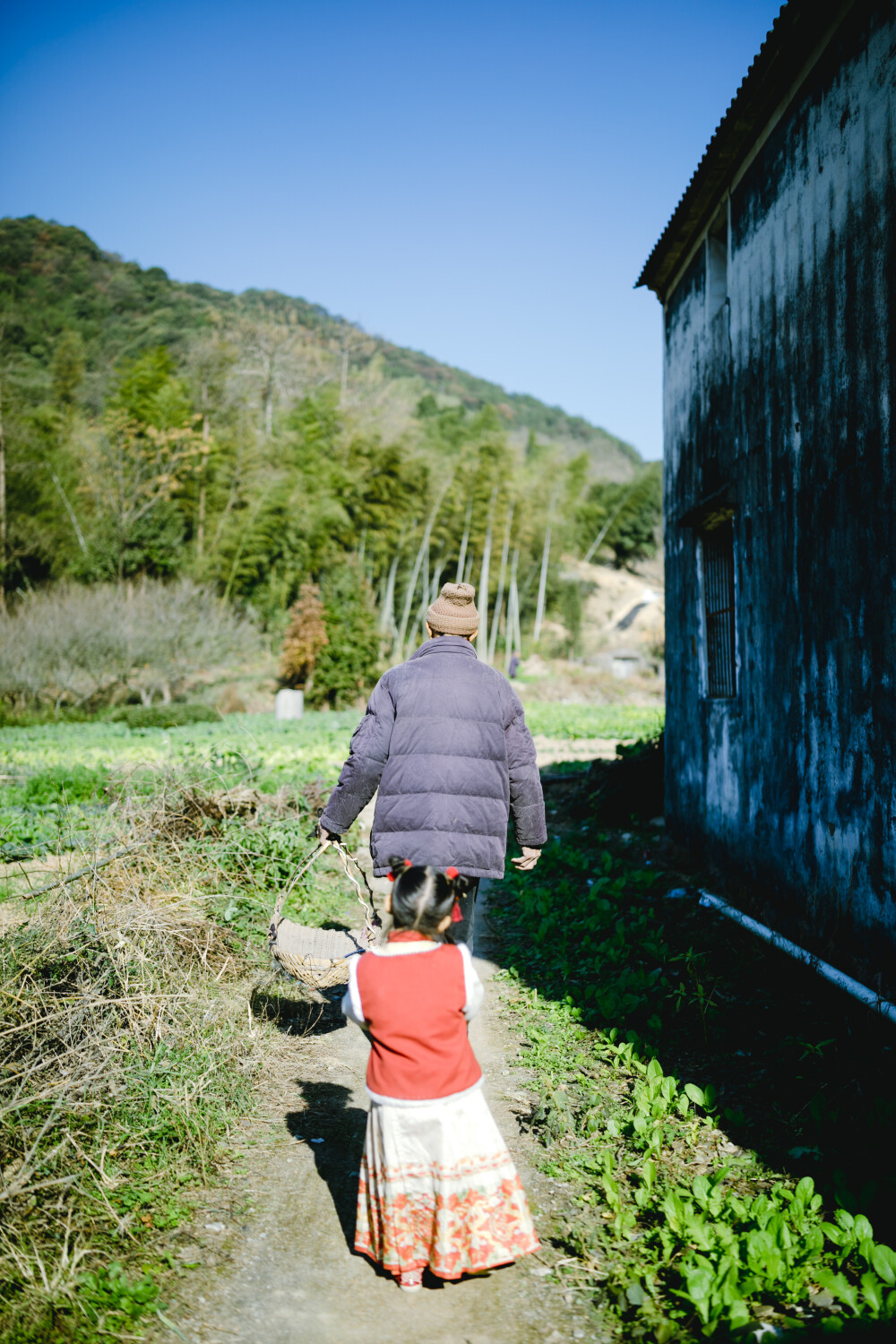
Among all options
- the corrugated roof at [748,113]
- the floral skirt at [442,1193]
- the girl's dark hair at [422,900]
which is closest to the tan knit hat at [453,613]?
the girl's dark hair at [422,900]

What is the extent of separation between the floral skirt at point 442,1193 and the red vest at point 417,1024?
61 millimetres

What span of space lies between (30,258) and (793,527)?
73.5 m

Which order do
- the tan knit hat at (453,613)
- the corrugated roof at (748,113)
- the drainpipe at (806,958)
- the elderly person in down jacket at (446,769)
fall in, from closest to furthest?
the elderly person in down jacket at (446,769)
the tan knit hat at (453,613)
the drainpipe at (806,958)
the corrugated roof at (748,113)

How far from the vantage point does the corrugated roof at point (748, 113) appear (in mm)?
4504

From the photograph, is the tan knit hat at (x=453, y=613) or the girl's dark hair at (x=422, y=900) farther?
the tan knit hat at (x=453, y=613)

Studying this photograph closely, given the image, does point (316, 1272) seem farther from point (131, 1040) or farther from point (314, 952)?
point (314, 952)

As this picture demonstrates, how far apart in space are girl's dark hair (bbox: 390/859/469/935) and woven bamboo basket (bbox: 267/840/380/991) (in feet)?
2.98

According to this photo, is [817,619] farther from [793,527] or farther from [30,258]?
[30,258]

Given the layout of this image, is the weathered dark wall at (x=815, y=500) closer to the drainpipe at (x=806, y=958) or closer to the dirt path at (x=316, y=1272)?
the drainpipe at (x=806, y=958)

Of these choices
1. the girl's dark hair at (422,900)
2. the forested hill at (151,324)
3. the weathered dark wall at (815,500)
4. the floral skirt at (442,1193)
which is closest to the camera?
the floral skirt at (442,1193)

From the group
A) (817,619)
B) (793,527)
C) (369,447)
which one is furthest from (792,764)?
(369,447)

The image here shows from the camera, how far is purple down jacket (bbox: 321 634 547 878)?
2.92m

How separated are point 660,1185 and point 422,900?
142 cm

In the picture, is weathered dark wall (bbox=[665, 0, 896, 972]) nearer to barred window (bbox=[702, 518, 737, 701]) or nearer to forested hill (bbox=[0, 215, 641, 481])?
barred window (bbox=[702, 518, 737, 701])
